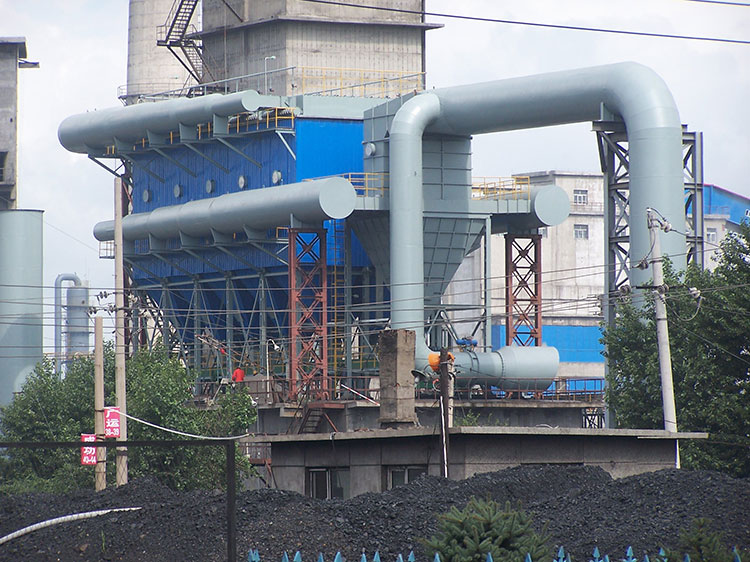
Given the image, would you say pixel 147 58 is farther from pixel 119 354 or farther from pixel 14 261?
pixel 119 354

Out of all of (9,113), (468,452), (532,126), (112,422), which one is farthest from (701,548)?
(9,113)

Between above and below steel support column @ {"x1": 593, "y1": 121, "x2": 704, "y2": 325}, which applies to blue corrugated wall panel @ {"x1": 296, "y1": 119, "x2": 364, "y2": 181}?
above

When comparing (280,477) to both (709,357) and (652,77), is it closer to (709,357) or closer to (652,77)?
(709,357)

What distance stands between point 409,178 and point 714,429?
15.6 metres

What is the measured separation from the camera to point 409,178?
153ft

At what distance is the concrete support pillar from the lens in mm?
29219

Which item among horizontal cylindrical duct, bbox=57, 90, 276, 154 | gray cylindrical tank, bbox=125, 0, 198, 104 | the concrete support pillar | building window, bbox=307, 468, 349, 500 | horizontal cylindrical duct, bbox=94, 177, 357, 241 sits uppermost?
gray cylindrical tank, bbox=125, 0, 198, 104

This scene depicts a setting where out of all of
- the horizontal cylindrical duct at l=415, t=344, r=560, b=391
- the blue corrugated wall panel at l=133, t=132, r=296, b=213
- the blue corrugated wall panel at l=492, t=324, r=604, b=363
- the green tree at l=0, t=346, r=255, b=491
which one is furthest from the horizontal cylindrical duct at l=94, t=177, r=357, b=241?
the blue corrugated wall panel at l=492, t=324, r=604, b=363

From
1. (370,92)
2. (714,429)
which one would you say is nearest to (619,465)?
(714,429)

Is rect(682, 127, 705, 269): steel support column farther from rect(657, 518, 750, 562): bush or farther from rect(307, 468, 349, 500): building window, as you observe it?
rect(657, 518, 750, 562): bush

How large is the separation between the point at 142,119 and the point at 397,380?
32.4m

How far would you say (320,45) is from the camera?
6494cm

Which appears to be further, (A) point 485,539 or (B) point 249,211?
(B) point 249,211

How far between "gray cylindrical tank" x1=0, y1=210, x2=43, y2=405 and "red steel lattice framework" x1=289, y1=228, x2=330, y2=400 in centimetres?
1602
